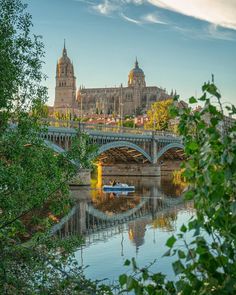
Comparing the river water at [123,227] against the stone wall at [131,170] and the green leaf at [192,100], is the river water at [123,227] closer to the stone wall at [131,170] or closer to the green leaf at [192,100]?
the green leaf at [192,100]

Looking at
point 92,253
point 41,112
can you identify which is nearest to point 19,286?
point 41,112

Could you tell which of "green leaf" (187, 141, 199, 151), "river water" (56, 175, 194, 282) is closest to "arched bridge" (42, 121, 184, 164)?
"river water" (56, 175, 194, 282)

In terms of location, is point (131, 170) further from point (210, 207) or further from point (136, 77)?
point (136, 77)

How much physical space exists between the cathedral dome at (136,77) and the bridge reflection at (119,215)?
142300mm

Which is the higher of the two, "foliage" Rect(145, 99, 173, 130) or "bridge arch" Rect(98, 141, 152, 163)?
"foliage" Rect(145, 99, 173, 130)

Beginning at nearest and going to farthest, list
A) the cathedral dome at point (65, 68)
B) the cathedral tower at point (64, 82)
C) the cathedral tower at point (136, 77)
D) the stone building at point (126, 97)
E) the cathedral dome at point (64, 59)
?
the cathedral tower at point (64, 82) → the cathedral dome at point (65, 68) → the cathedral dome at point (64, 59) → the stone building at point (126, 97) → the cathedral tower at point (136, 77)

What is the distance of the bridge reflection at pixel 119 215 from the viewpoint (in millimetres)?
23969

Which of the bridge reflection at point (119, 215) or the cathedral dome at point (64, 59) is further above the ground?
the cathedral dome at point (64, 59)

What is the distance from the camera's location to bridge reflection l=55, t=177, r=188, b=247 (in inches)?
944

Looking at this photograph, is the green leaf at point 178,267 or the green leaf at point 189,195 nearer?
the green leaf at point 178,267

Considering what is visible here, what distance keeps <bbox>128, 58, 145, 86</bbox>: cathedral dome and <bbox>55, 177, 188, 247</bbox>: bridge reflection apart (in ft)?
467

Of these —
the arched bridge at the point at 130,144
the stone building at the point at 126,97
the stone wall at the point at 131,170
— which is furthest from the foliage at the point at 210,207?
the stone building at the point at 126,97

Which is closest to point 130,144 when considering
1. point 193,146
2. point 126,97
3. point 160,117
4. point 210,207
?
point 160,117

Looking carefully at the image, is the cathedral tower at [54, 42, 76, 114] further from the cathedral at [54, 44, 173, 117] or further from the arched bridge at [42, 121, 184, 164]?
the arched bridge at [42, 121, 184, 164]
